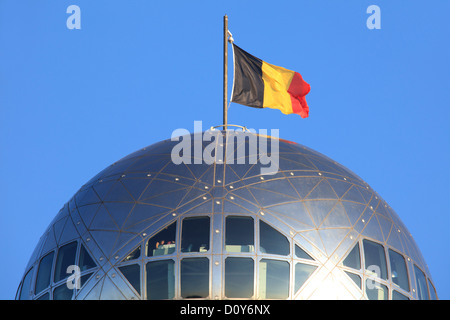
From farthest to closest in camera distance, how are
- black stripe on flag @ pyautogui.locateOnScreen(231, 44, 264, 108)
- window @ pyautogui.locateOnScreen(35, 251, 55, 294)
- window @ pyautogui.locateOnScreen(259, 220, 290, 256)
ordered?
black stripe on flag @ pyautogui.locateOnScreen(231, 44, 264, 108)
window @ pyautogui.locateOnScreen(35, 251, 55, 294)
window @ pyautogui.locateOnScreen(259, 220, 290, 256)

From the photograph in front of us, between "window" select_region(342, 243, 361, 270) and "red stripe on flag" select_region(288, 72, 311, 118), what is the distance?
824 centimetres

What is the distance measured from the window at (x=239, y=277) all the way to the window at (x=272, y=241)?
1.90ft

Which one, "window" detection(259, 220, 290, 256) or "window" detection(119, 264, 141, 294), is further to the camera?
"window" detection(259, 220, 290, 256)


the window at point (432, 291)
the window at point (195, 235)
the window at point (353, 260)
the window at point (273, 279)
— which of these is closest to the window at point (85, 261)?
the window at point (195, 235)

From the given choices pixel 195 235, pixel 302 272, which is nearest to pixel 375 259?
pixel 302 272

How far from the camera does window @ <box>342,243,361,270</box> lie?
87.0 feet

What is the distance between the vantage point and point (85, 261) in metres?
26.6

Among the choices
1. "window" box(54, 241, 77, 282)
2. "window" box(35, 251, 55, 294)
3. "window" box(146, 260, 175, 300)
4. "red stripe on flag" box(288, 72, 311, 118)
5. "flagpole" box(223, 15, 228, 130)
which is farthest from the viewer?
"red stripe on flag" box(288, 72, 311, 118)

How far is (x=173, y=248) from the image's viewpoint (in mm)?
25859

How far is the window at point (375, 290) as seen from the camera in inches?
1039

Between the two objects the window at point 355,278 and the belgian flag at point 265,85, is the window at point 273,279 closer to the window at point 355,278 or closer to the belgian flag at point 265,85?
the window at point 355,278

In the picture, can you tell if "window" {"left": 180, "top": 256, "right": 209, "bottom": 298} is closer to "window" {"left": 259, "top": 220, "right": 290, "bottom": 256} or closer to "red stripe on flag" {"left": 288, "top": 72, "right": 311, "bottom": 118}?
"window" {"left": 259, "top": 220, "right": 290, "bottom": 256}

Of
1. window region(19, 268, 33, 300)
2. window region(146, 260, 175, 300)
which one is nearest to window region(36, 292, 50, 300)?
window region(19, 268, 33, 300)
